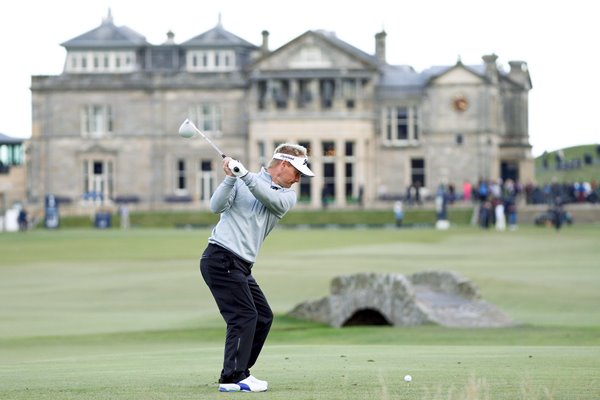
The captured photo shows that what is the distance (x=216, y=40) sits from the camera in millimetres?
108000

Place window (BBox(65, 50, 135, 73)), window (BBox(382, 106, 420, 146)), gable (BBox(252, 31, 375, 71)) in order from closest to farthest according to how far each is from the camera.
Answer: gable (BBox(252, 31, 375, 71)) < window (BBox(382, 106, 420, 146)) < window (BBox(65, 50, 135, 73))

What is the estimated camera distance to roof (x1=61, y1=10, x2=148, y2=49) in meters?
107

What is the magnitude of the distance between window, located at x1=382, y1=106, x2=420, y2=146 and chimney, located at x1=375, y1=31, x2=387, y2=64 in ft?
31.7

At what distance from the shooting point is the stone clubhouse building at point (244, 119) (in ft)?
339

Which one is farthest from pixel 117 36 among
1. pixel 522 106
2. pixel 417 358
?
pixel 417 358

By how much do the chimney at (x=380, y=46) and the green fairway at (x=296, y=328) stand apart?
49764mm

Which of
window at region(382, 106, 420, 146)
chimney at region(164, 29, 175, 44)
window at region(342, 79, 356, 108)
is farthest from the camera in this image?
chimney at region(164, 29, 175, 44)

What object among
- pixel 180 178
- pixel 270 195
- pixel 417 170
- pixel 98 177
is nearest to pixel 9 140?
pixel 98 177

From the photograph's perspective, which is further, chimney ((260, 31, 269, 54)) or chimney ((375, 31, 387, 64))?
chimney ((375, 31, 387, 64))

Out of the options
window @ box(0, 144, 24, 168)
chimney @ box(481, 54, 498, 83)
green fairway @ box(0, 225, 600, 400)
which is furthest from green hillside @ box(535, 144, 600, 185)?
green fairway @ box(0, 225, 600, 400)

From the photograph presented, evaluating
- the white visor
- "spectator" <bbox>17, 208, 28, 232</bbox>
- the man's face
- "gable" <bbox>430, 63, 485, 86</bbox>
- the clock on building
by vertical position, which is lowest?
"spectator" <bbox>17, 208, 28, 232</bbox>

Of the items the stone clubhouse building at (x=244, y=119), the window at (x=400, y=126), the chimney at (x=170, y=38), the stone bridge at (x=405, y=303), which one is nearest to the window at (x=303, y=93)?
the stone clubhouse building at (x=244, y=119)

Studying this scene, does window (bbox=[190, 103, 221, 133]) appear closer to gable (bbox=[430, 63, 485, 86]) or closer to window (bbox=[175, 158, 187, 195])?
window (bbox=[175, 158, 187, 195])

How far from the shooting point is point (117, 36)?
109 meters
